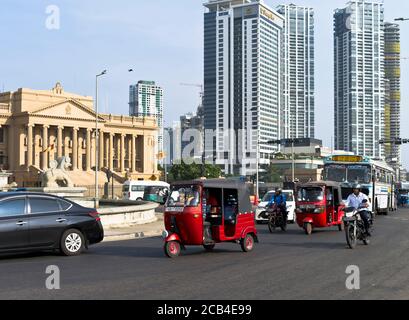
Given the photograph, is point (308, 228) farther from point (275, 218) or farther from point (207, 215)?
→ point (207, 215)

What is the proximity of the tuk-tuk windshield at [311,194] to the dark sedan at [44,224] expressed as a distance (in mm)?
10161

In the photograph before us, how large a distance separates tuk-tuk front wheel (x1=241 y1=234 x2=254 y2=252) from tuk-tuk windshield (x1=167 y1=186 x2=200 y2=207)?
192 cm

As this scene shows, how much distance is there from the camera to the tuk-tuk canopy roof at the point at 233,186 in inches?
583

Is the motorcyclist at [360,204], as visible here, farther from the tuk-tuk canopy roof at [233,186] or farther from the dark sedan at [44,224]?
the dark sedan at [44,224]

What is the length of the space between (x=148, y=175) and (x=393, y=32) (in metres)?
57.1

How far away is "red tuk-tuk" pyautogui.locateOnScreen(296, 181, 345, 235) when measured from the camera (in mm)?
22594

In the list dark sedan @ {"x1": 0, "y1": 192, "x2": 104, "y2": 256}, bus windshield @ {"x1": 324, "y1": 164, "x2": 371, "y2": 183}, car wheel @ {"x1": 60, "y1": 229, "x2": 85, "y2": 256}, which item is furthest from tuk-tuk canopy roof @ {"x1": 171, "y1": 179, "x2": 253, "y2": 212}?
bus windshield @ {"x1": 324, "y1": 164, "x2": 371, "y2": 183}

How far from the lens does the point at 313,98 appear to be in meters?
154

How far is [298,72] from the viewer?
5768 inches

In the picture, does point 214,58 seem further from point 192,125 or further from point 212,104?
point 192,125

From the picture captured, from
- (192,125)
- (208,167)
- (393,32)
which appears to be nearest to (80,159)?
(208,167)

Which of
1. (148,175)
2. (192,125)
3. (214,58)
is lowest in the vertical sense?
(148,175)
